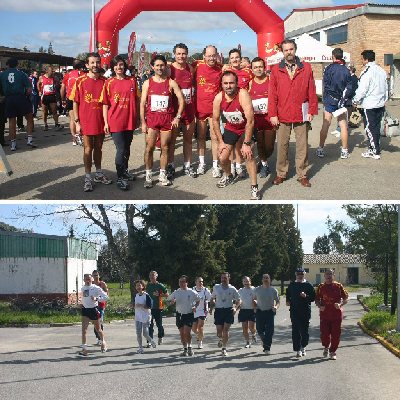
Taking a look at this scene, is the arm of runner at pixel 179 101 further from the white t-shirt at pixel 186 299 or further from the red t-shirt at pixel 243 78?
the white t-shirt at pixel 186 299

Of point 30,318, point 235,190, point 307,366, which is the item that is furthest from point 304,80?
point 30,318

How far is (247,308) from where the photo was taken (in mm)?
11789

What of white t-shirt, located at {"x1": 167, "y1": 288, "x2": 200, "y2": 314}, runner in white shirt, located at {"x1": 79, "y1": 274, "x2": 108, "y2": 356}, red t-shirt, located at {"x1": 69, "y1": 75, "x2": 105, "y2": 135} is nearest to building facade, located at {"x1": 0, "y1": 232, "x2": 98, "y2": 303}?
runner in white shirt, located at {"x1": 79, "y1": 274, "x2": 108, "y2": 356}

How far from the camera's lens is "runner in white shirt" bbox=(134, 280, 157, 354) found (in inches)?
437

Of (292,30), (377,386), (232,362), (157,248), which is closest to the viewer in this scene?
(377,386)

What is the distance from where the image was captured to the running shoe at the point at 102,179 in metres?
9.71

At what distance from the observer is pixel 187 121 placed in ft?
33.2

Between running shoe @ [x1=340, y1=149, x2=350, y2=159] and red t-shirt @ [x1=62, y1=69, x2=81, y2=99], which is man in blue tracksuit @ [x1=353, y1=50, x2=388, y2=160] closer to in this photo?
running shoe @ [x1=340, y1=149, x2=350, y2=159]

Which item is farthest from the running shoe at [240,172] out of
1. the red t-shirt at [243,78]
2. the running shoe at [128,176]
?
the running shoe at [128,176]

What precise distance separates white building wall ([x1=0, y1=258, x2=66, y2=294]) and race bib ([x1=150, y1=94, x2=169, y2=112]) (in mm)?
7274

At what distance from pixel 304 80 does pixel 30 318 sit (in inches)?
A: 448

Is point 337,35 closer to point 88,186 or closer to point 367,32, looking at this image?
point 367,32

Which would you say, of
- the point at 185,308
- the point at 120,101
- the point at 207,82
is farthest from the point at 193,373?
the point at 207,82

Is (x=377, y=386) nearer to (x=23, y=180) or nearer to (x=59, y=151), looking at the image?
(x=23, y=180)
